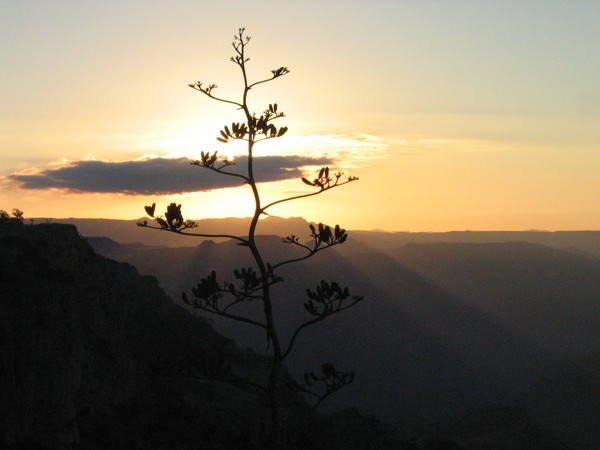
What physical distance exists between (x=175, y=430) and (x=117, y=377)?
2857 mm

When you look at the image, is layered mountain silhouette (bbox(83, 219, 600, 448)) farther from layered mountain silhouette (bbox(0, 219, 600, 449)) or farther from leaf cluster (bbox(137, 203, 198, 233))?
leaf cluster (bbox(137, 203, 198, 233))

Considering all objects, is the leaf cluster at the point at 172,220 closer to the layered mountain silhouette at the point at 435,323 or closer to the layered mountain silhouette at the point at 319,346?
the layered mountain silhouette at the point at 319,346

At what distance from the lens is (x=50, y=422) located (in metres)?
20.4

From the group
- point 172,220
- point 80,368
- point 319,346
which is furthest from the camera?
point 319,346

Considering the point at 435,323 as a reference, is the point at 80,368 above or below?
above

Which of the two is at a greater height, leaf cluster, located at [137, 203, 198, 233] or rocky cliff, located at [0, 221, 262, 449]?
leaf cluster, located at [137, 203, 198, 233]

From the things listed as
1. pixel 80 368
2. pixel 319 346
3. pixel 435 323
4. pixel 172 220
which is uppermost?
pixel 172 220

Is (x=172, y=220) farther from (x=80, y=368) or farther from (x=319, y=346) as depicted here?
(x=319, y=346)

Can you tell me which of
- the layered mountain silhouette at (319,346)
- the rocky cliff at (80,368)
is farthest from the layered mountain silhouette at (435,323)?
the rocky cliff at (80,368)

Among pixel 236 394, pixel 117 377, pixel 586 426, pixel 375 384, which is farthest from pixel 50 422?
pixel 375 384

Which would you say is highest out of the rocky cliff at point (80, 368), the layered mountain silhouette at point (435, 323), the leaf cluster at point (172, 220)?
the leaf cluster at point (172, 220)

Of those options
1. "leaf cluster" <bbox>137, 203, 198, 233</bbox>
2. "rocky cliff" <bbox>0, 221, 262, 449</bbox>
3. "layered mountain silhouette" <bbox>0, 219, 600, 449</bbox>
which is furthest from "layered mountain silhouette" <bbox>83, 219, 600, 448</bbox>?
"leaf cluster" <bbox>137, 203, 198, 233</bbox>

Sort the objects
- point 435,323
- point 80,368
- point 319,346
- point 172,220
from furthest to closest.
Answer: point 435,323 → point 319,346 → point 80,368 → point 172,220

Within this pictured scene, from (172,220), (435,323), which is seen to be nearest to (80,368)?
(172,220)
